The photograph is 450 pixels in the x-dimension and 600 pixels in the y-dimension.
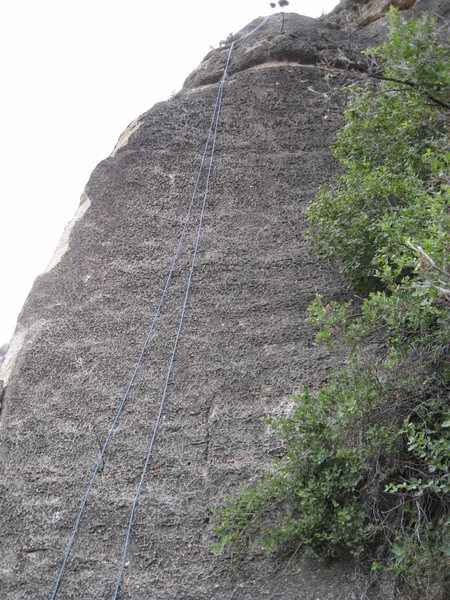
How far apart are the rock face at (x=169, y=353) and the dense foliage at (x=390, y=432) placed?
0.81 feet

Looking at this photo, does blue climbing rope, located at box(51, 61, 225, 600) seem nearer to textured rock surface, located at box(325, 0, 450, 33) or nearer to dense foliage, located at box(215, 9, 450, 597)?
dense foliage, located at box(215, 9, 450, 597)

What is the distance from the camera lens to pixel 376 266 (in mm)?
4625

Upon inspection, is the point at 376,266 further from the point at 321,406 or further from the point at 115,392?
the point at 115,392

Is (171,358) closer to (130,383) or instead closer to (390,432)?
(130,383)

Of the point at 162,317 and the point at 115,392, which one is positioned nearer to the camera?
the point at 115,392

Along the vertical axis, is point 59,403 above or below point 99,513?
above

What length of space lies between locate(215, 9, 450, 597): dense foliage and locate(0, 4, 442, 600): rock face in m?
0.25

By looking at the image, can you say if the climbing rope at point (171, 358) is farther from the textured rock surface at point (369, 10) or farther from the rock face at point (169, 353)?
the textured rock surface at point (369, 10)

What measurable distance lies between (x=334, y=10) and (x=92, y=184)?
17.8 feet

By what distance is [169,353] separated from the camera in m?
4.82

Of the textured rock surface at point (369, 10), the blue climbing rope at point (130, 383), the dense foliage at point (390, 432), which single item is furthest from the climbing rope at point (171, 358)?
the textured rock surface at point (369, 10)

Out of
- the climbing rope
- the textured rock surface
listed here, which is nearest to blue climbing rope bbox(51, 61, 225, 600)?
the climbing rope

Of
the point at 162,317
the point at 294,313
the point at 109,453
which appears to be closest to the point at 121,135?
the point at 162,317

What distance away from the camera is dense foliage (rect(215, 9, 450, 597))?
3.24 m
